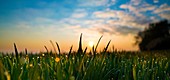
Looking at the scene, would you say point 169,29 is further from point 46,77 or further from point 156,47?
point 46,77

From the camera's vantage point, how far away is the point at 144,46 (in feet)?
74.7

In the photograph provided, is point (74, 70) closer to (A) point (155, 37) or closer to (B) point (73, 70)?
(B) point (73, 70)

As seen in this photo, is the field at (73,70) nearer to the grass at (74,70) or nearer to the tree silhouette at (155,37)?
the grass at (74,70)

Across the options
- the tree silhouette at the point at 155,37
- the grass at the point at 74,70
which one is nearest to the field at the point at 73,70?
the grass at the point at 74,70

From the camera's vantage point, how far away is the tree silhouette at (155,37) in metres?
21.3

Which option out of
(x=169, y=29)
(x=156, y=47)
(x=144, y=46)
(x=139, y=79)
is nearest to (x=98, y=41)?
(x=139, y=79)

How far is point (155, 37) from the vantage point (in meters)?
22.7

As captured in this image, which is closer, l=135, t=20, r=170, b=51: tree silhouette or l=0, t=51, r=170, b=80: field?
l=0, t=51, r=170, b=80: field

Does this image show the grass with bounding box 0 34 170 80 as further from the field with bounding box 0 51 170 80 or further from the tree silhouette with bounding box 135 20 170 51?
the tree silhouette with bounding box 135 20 170 51

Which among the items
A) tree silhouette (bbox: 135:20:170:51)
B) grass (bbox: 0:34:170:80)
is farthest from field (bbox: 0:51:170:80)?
tree silhouette (bbox: 135:20:170:51)

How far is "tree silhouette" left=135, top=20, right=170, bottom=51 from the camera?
69.8 ft

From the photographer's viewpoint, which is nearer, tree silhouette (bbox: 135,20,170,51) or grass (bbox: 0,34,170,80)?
grass (bbox: 0,34,170,80)

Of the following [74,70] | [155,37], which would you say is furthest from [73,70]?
[155,37]

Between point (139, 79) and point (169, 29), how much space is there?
23034 millimetres
